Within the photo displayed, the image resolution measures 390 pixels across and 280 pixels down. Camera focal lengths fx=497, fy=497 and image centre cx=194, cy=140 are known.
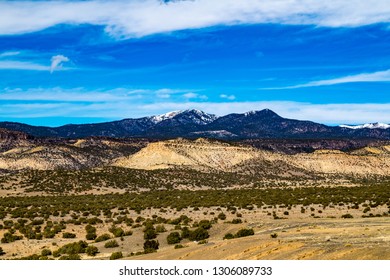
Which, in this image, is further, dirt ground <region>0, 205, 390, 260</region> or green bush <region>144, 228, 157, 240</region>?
green bush <region>144, 228, 157, 240</region>

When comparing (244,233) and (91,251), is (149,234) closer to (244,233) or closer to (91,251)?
(91,251)

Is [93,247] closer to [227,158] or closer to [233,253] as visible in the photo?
[233,253]

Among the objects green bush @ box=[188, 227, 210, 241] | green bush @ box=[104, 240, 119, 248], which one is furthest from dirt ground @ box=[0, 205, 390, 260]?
green bush @ box=[188, 227, 210, 241]

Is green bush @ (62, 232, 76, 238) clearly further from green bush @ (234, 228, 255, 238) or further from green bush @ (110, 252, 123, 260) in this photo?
green bush @ (234, 228, 255, 238)

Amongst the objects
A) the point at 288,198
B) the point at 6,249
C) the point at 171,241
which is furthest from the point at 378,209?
the point at 6,249

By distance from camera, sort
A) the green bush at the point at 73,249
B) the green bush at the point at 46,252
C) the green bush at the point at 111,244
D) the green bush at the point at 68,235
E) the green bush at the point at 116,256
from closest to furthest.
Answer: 1. the green bush at the point at 116,256
2. the green bush at the point at 73,249
3. the green bush at the point at 46,252
4. the green bush at the point at 111,244
5. the green bush at the point at 68,235

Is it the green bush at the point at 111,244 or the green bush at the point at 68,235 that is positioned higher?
the green bush at the point at 68,235

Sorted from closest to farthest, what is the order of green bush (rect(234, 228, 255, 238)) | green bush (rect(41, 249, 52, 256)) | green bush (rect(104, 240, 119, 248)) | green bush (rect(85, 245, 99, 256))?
1. green bush (rect(85, 245, 99, 256))
2. green bush (rect(41, 249, 52, 256))
3. green bush (rect(234, 228, 255, 238))
4. green bush (rect(104, 240, 119, 248))

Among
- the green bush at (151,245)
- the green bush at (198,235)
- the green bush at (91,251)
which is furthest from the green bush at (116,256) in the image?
the green bush at (198,235)

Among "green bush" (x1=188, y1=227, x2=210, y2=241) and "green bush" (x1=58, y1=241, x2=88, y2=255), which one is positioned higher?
"green bush" (x1=58, y1=241, x2=88, y2=255)

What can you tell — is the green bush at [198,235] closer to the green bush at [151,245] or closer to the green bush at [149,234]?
Answer: the green bush at [151,245]

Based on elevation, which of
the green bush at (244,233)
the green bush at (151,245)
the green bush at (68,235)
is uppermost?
the green bush at (68,235)

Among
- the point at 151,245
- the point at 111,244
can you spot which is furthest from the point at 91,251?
the point at 151,245

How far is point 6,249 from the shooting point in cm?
3041
